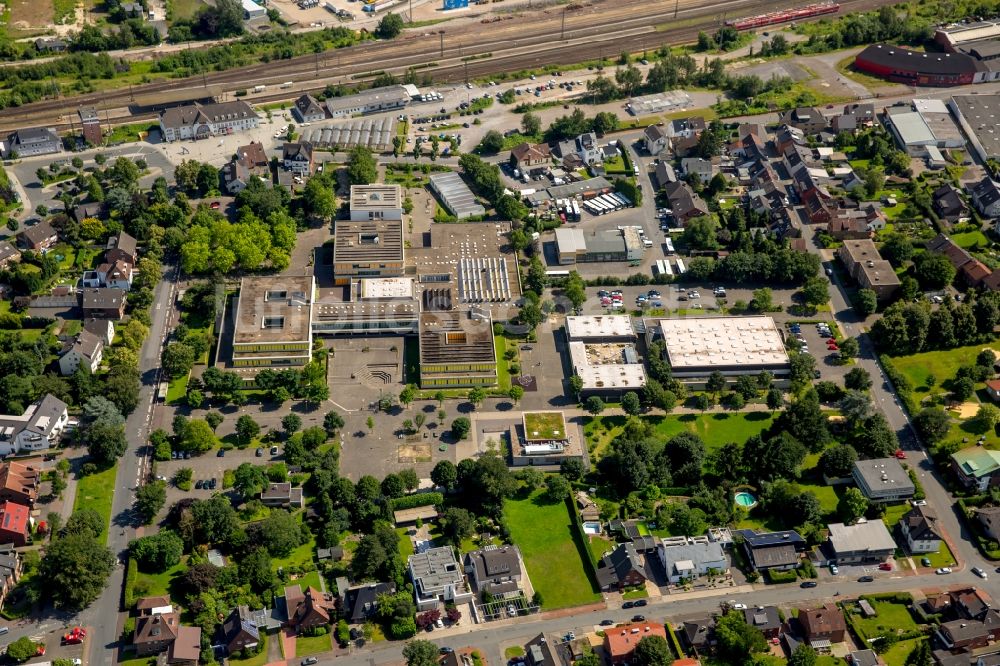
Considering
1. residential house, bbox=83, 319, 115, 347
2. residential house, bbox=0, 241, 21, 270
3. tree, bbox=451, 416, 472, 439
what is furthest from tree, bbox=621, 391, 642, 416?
residential house, bbox=0, 241, 21, 270

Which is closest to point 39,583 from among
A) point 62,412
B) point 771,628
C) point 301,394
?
point 62,412

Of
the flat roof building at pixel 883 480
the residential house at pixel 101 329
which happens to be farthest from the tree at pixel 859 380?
the residential house at pixel 101 329

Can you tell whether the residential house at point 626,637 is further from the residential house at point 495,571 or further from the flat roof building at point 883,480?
the flat roof building at point 883,480

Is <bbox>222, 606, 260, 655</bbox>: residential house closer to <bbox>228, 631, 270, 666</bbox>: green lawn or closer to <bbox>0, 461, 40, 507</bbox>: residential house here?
<bbox>228, 631, 270, 666</bbox>: green lawn

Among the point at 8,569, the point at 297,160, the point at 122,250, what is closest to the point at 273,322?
the point at 122,250

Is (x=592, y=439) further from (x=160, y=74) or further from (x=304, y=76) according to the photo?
(x=160, y=74)

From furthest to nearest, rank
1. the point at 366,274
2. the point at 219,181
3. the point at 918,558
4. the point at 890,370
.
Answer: the point at 219,181
the point at 366,274
the point at 890,370
the point at 918,558

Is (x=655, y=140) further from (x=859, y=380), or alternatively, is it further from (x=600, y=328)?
(x=859, y=380)
